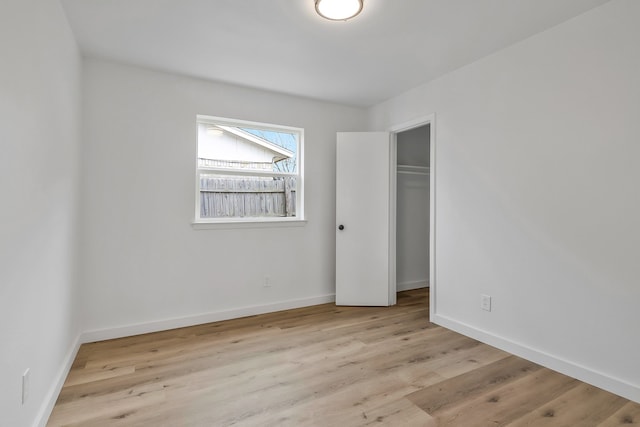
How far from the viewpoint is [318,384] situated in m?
2.17

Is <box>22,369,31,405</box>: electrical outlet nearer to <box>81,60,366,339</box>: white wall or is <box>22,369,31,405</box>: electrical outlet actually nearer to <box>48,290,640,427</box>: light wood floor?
<box>48,290,640,427</box>: light wood floor

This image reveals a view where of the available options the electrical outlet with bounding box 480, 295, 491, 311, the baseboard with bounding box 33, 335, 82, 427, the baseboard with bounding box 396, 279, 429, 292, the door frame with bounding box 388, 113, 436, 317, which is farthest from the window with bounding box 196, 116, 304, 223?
A: the electrical outlet with bounding box 480, 295, 491, 311

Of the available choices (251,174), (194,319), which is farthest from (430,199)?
(194,319)

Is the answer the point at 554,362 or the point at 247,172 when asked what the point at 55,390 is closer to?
the point at 247,172

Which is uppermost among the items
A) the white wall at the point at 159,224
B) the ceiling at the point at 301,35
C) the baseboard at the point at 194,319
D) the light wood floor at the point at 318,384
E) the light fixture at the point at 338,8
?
the ceiling at the point at 301,35

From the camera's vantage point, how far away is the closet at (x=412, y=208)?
15.1 ft

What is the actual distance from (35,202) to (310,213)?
2.63m

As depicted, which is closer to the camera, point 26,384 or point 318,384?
point 26,384

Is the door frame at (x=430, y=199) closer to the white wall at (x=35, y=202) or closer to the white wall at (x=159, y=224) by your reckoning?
the white wall at (x=159, y=224)

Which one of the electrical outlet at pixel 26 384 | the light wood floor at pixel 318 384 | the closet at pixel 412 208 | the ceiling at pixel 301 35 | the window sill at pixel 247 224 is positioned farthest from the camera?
the closet at pixel 412 208

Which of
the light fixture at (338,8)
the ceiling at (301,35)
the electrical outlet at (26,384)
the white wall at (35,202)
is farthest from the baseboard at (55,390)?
the light fixture at (338,8)

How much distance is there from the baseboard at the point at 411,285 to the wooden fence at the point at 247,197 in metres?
1.89

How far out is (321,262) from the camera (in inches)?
158

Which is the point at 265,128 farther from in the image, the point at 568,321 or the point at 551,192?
the point at 568,321
